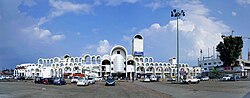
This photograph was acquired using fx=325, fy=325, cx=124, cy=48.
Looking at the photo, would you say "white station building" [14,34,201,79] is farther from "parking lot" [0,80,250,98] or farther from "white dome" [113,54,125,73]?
"parking lot" [0,80,250,98]

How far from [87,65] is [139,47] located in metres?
24.0

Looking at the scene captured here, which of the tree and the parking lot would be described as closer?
the parking lot

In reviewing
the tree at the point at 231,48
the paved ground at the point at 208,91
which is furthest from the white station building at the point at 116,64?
the paved ground at the point at 208,91

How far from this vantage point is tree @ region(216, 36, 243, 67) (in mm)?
95250

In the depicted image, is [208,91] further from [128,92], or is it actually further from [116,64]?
[116,64]

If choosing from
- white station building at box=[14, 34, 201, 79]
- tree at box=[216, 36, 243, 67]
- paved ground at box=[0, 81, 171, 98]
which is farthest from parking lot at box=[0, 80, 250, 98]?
white station building at box=[14, 34, 201, 79]

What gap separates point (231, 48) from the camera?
95.4m

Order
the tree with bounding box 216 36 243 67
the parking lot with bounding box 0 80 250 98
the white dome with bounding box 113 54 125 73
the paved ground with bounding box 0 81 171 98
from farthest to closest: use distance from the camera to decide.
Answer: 1. the white dome with bounding box 113 54 125 73
2. the tree with bounding box 216 36 243 67
3. the parking lot with bounding box 0 80 250 98
4. the paved ground with bounding box 0 81 171 98

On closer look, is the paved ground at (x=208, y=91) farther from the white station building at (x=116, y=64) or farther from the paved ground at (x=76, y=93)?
the white station building at (x=116, y=64)

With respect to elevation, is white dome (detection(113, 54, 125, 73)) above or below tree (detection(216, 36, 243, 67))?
below

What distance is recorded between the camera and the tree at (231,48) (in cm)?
9525

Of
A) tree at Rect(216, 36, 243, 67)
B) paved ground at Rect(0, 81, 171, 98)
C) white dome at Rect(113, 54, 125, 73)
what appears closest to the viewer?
paved ground at Rect(0, 81, 171, 98)

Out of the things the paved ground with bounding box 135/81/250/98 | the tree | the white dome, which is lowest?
the paved ground with bounding box 135/81/250/98

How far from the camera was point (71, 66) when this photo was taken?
138 metres
